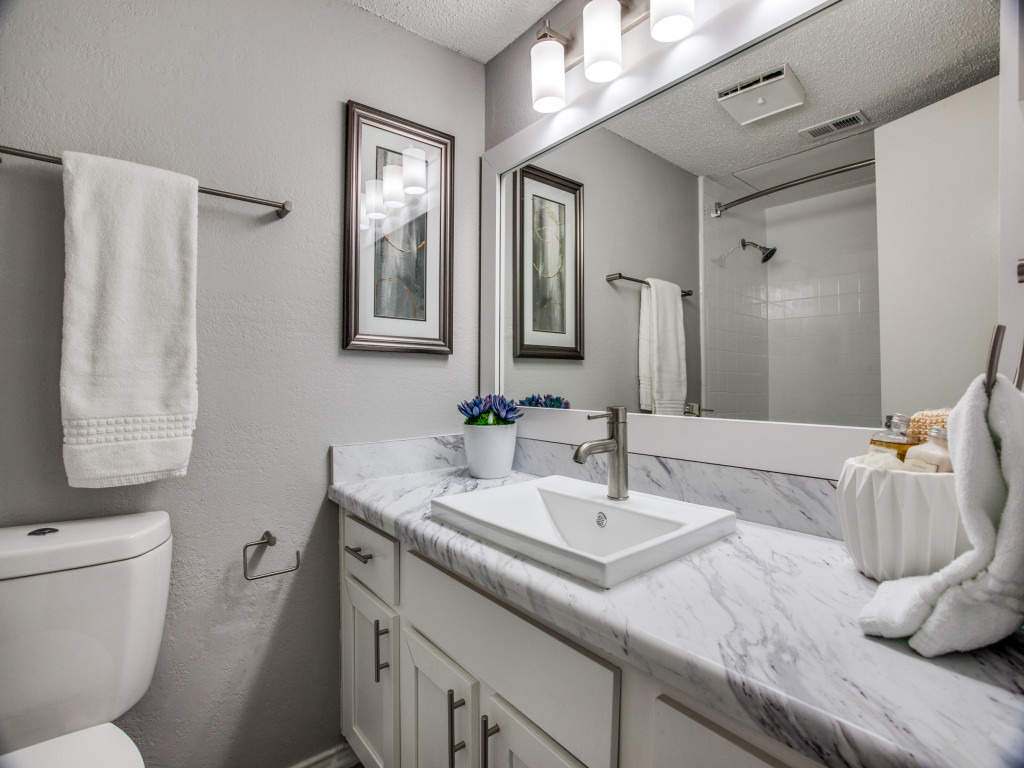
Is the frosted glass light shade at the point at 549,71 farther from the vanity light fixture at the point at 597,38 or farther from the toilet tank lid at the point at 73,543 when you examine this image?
the toilet tank lid at the point at 73,543

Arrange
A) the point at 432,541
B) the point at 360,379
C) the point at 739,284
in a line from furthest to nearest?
the point at 360,379, the point at 739,284, the point at 432,541

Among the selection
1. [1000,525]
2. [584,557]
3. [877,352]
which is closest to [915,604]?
[1000,525]

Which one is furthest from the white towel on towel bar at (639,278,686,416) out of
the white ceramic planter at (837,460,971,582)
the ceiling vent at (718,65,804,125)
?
the white ceramic planter at (837,460,971,582)

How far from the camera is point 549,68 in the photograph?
1.34 meters

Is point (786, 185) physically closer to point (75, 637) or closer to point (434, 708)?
point (434, 708)

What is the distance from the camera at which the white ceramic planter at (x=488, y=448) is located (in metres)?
1.38

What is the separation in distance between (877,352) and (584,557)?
0.63 metres

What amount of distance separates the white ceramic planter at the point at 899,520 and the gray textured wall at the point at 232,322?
3.76 ft

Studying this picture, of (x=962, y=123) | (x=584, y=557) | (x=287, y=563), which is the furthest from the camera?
(x=287, y=563)

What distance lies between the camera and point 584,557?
2.22ft

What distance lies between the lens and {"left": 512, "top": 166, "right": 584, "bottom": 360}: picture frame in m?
1.41

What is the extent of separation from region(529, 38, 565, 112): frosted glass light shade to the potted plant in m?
0.85

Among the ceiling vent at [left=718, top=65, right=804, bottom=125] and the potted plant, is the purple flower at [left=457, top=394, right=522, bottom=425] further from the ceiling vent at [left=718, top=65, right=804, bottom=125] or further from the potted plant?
the ceiling vent at [left=718, top=65, right=804, bottom=125]

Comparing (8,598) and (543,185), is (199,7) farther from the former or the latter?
(8,598)
